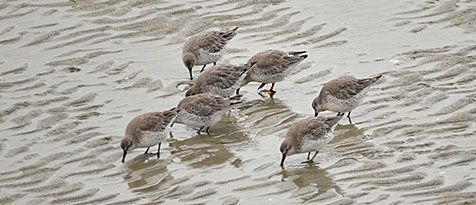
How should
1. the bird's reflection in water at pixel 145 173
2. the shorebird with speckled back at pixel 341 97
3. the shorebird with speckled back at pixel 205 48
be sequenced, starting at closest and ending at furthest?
the bird's reflection in water at pixel 145 173 < the shorebird with speckled back at pixel 341 97 < the shorebird with speckled back at pixel 205 48

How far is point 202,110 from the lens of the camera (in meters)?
14.1

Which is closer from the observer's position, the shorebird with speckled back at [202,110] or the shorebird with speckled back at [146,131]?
the shorebird with speckled back at [146,131]

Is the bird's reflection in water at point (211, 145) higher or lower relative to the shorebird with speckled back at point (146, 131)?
lower

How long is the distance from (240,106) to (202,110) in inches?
38.5

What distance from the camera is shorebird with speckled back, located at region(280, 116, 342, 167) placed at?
12.9 meters

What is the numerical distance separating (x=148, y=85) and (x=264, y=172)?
3.31m

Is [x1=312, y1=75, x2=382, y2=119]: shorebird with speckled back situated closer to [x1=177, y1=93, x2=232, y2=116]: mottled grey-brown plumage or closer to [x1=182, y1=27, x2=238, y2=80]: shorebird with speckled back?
[x1=177, y1=93, x2=232, y2=116]: mottled grey-brown plumage

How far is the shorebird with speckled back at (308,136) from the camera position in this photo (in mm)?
12867

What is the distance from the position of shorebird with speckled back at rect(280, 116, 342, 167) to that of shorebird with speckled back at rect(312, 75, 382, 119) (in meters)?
0.77

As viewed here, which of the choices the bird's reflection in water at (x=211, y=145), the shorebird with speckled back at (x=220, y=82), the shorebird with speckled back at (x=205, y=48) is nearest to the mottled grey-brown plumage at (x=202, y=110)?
the bird's reflection in water at (x=211, y=145)

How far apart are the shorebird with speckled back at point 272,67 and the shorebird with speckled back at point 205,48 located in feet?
2.61

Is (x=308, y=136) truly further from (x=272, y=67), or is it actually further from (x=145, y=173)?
(x=272, y=67)

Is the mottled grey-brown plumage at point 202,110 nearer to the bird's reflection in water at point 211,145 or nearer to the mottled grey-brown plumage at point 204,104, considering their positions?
the mottled grey-brown plumage at point 204,104

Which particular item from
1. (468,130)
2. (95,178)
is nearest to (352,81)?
(468,130)
